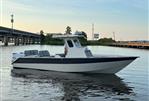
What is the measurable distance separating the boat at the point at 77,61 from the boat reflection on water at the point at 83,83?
2.28 ft

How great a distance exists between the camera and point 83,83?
25.9 meters

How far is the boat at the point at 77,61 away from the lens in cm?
3059

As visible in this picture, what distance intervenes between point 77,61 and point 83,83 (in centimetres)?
531

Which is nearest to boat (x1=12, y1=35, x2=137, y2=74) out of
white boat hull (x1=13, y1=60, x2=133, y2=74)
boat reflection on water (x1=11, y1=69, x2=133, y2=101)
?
white boat hull (x1=13, y1=60, x2=133, y2=74)

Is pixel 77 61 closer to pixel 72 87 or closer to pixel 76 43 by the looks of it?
pixel 76 43

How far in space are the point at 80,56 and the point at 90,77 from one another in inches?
100.0

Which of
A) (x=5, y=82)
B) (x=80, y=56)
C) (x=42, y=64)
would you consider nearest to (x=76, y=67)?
(x=80, y=56)

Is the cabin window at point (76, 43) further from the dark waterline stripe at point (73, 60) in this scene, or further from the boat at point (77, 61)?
the dark waterline stripe at point (73, 60)

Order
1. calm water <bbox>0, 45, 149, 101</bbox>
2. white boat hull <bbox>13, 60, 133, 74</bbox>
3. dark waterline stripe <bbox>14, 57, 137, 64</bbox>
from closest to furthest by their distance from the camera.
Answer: calm water <bbox>0, 45, 149, 101</bbox> < dark waterline stripe <bbox>14, 57, 137, 64</bbox> < white boat hull <bbox>13, 60, 133, 74</bbox>

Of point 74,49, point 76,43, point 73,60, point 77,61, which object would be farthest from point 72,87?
point 76,43

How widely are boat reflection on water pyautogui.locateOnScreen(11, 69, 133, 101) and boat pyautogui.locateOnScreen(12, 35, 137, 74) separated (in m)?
0.69

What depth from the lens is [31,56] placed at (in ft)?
113

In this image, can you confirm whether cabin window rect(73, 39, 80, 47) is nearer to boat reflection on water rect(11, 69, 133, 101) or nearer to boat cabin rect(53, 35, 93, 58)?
boat cabin rect(53, 35, 93, 58)

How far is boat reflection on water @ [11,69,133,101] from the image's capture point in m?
21.4
